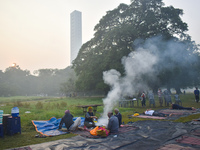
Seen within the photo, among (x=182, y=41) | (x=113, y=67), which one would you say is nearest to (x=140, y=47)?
(x=113, y=67)

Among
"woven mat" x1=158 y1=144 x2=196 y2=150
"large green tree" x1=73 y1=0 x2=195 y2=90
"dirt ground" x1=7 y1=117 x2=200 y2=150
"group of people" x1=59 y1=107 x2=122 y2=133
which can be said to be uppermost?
"large green tree" x1=73 y1=0 x2=195 y2=90

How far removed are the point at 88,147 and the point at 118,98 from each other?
11.8 metres

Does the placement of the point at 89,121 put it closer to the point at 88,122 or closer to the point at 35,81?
the point at 88,122

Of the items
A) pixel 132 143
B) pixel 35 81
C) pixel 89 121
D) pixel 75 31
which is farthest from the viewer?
pixel 75 31

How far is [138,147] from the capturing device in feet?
16.8

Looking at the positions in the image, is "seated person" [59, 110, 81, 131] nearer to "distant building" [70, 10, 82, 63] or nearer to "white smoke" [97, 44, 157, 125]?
"white smoke" [97, 44, 157, 125]

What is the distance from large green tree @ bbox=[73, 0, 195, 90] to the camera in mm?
25719

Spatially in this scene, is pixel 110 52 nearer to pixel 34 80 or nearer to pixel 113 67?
pixel 113 67

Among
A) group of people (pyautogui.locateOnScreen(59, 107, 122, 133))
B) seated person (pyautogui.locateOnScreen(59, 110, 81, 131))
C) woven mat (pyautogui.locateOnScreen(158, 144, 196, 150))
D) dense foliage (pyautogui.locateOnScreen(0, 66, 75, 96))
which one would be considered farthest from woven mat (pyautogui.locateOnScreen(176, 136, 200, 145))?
dense foliage (pyautogui.locateOnScreen(0, 66, 75, 96))

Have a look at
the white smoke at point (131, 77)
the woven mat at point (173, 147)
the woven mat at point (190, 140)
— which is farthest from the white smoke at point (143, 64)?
the woven mat at point (173, 147)

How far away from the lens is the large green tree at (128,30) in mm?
25719

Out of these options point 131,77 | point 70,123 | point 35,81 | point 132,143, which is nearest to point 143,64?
point 131,77

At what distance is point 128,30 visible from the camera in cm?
2536

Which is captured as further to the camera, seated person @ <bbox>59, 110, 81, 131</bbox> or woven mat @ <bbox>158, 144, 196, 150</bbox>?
seated person @ <bbox>59, 110, 81, 131</bbox>
